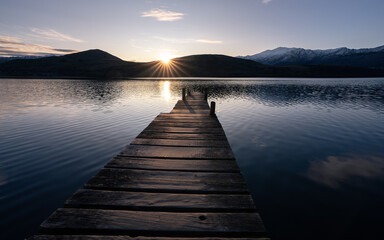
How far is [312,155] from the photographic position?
356 inches

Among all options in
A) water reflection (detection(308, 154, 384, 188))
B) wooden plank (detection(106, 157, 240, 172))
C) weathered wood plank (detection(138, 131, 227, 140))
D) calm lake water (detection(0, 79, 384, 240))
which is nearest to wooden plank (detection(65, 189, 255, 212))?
wooden plank (detection(106, 157, 240, 172))

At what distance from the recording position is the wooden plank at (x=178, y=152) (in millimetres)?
5465

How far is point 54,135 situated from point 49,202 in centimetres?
751

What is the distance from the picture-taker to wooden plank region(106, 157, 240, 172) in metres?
A: 4.68

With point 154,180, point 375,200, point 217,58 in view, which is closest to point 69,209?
point 154,180

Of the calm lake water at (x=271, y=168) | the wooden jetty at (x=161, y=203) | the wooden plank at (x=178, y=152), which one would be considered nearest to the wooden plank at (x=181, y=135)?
the wooden plank at (x=178, y=152)

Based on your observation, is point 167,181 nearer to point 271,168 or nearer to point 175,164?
point 175,164

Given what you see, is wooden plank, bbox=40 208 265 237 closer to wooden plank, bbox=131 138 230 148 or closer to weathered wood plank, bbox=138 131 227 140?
wooden plank, bbox=131 138 230 148

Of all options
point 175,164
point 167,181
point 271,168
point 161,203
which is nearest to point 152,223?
point 161,203

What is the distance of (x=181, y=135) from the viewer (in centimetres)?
770

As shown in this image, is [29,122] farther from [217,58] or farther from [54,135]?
[217,58]

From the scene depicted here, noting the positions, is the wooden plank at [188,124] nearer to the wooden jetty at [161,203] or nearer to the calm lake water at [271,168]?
the calm lake water at [271,168]

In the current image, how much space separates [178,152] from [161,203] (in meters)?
2.59

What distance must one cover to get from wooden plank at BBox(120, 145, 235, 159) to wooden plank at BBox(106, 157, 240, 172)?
27 cm
